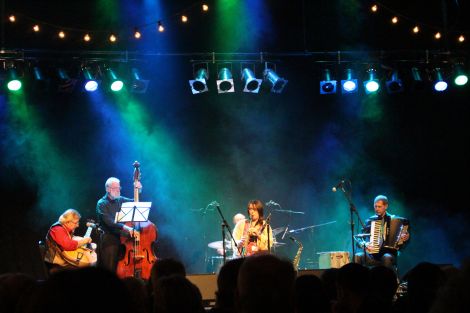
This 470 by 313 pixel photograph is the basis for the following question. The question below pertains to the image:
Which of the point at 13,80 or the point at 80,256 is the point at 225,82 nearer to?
the point at 13,80

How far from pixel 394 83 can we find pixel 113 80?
524 cm

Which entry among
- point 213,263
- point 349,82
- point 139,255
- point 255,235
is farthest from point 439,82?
point 139,255

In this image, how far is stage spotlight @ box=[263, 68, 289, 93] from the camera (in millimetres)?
11281

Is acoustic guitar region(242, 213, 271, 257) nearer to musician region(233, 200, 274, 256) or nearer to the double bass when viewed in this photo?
musician region(233, 200, 274, 256)

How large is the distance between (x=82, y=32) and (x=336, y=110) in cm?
545

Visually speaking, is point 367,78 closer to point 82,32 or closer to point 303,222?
point 303,222

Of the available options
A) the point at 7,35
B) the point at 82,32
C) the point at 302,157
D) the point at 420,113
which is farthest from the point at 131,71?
the point at 420,113

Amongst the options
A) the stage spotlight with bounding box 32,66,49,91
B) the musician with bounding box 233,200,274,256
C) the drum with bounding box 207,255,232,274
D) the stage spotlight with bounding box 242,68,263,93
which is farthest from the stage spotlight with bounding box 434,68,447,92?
the stage spotlight with bounding box 32,66,49,91

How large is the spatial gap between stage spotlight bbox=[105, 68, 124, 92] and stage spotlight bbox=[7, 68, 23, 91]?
4.96ft

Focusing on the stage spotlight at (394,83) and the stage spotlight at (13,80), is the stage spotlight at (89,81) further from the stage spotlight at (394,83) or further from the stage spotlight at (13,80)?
the stage spotlight at (394,83)

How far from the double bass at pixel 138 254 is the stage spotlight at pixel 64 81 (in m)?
2.83

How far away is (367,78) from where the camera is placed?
11727mm

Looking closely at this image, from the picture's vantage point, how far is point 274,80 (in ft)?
37.0

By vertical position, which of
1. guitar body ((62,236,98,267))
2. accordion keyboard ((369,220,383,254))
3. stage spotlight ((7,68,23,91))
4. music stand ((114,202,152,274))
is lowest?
guitar body ((62,236,98,267))
